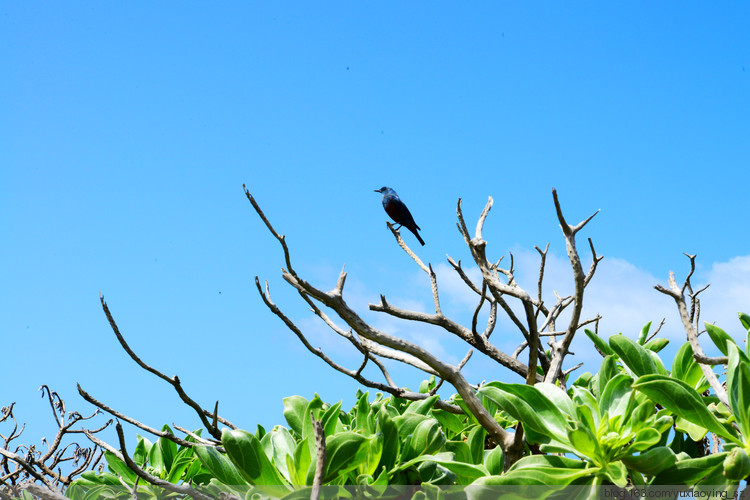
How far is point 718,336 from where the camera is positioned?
1.64m

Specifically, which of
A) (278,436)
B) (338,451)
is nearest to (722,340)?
(338,451)

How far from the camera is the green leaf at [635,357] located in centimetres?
161

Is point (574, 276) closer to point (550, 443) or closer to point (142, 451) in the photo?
point (550, 443)

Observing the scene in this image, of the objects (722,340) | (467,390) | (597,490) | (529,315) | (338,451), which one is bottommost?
Result: (597,490)

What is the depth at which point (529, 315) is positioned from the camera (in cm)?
185

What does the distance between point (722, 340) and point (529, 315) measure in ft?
1.66

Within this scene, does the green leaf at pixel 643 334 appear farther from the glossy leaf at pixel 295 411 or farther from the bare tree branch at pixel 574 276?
the glossy leaf at pixel 295 411

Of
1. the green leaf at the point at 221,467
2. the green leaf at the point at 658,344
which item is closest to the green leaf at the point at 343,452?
the green leaf at the point at 221,467

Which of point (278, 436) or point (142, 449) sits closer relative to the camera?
point (278, 436)

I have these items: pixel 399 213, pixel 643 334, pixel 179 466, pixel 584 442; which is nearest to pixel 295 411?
pixel 179 466

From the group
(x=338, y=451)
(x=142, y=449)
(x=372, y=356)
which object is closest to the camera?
(x=338, y=451)

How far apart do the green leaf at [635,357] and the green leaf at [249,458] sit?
91 cm

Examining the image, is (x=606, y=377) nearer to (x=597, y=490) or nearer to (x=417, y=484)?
(x=597, y=490)

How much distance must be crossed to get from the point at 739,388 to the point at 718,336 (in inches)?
13.9
